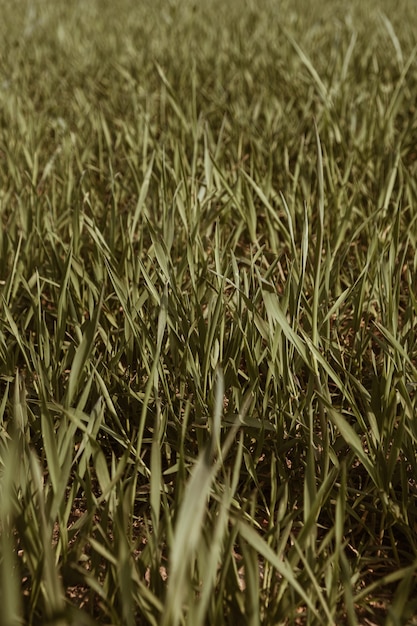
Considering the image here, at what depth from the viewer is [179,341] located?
114 centimetres

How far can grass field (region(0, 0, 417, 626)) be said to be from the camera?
77 cm

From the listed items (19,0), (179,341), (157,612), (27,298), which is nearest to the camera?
(157,612)

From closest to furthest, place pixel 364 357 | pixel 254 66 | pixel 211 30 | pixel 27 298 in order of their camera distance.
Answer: pixel 364 357 < pixel 27 298 < pixel 254 66 < pixel 211 30

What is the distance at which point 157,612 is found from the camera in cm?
76

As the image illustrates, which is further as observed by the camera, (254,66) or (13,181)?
(254,66)

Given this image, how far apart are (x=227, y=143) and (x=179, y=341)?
3.70 ft

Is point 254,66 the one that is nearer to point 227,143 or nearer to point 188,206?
point 227,143

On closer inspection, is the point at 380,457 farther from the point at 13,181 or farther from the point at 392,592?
the point at 13,181

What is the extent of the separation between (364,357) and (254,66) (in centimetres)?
185

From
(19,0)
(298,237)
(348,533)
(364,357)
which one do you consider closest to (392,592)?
(348,533)

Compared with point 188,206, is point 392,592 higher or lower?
lower

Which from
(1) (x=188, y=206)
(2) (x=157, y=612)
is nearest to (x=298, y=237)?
(1) (x=188, y=206)

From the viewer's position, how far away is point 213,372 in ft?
3.57

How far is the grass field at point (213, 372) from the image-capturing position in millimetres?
766
